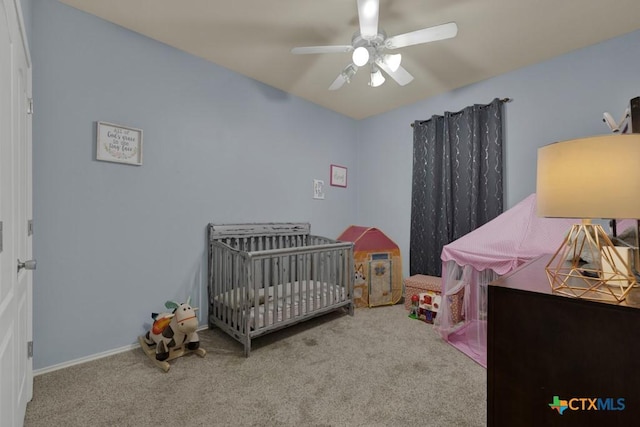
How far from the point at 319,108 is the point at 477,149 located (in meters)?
1.84

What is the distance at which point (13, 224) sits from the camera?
3.79 ft

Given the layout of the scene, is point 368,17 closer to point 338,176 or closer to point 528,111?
point 528,111

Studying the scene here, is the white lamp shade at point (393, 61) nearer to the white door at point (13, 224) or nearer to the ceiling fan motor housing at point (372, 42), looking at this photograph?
the ceiling fan motor housing at point (372, 42)

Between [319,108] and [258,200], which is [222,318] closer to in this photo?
[258,200]

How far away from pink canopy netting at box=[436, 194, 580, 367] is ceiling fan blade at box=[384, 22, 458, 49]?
4.24 ft

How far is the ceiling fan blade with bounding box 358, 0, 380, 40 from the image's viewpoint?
151 centimetres

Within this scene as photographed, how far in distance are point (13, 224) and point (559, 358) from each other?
1.96 metres

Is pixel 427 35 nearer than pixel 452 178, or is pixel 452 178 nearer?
pixel 427 35

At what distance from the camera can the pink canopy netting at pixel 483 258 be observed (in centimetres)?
198

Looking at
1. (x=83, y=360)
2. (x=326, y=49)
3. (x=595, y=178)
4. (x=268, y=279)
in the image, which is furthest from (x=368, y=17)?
(x=83, y=360)

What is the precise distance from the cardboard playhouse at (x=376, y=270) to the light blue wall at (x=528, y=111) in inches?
12.1

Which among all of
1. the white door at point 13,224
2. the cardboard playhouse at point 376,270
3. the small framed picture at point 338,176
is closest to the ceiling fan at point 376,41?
the white door at point 13,224

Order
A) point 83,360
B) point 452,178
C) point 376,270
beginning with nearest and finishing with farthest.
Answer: point 83,360, point 452,178, point 376,270

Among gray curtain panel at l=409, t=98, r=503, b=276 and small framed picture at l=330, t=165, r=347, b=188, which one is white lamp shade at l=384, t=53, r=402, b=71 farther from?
small framed picture at l=330, t=165, r=347, b=188
